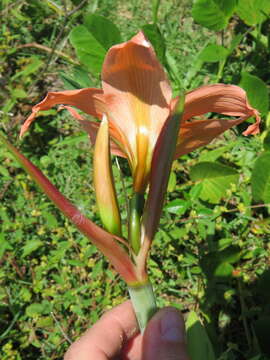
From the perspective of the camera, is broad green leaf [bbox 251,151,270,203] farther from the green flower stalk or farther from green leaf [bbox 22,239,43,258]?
green leaf [bbox 22,239,43,258]

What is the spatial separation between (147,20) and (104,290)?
185 centimetres

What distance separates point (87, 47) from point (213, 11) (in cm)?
64

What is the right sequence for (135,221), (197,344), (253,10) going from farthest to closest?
(253,10) → (197,344) → (135,221)

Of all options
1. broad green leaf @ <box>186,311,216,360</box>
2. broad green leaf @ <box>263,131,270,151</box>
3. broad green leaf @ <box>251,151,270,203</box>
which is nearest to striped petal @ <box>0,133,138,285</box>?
broad green leaf @ <box>186,311,216,360</box>

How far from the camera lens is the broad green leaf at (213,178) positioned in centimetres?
173

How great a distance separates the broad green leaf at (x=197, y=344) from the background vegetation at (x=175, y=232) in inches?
17.3

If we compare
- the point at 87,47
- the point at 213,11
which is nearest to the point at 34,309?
the point at 87,47

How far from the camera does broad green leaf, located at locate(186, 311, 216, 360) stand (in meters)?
1.04

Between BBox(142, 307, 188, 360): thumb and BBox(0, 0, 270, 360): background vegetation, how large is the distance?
58 cm

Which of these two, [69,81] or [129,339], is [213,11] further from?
[129,339]

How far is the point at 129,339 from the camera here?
56.6 inches

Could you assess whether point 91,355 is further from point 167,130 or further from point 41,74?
point 41,74

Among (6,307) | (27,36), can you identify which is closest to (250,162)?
(6,307)

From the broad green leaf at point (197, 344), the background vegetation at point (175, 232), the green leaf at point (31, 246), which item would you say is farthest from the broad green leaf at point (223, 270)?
the green leaf at point (31, 246)
